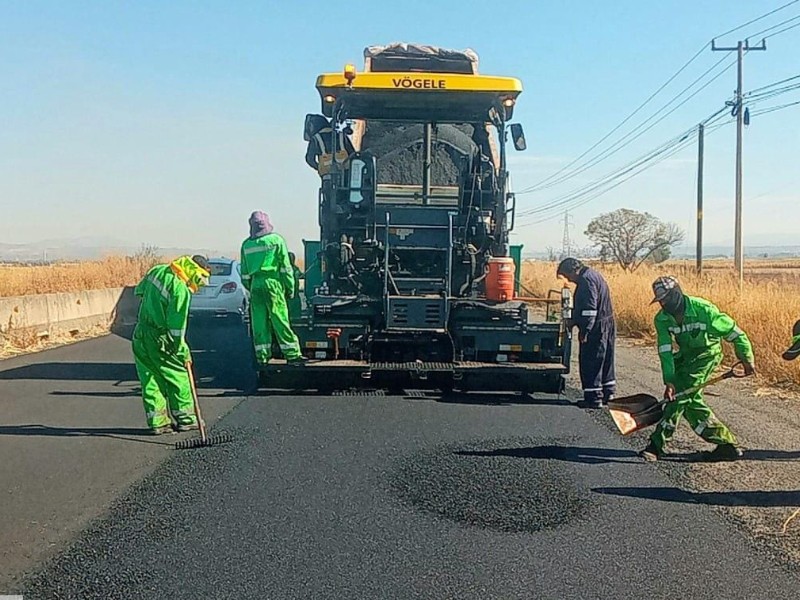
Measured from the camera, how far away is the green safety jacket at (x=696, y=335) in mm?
6895

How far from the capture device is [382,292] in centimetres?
1009

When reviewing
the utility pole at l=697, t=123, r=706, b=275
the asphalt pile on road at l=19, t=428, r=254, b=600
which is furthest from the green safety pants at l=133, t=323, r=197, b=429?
the utility pole at l=697, t=123, r=706, b=275

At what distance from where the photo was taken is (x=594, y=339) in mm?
9477

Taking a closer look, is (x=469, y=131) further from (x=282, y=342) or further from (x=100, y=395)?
(x=100, y=395)

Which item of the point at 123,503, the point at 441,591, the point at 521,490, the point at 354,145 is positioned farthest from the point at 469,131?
the point at 441,591

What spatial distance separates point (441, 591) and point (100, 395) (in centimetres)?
655

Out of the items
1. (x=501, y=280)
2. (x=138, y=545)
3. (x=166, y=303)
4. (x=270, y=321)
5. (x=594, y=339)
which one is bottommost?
(x=138, y=545)

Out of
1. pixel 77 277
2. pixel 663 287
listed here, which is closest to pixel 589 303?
pixel 663 287

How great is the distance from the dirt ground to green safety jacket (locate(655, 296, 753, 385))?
2.41 ft

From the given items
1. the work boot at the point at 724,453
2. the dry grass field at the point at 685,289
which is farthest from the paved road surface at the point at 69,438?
the dry grass field at the point at 685,289

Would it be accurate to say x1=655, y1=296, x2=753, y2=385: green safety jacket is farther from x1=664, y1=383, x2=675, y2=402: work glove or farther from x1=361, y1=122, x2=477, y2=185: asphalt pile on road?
x1=361, y1=122, x2=477, y2=185: asphalt pile on road

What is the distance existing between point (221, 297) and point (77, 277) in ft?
25.9

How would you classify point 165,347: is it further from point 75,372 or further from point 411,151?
point 75,372

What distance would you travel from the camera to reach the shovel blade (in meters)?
7.28
